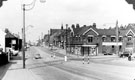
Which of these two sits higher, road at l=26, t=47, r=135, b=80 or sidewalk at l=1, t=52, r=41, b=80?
sidewalk at l=1, t=52, r=41, b=80

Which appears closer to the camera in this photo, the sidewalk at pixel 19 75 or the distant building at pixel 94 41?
the sidewalk at pixel 19 75

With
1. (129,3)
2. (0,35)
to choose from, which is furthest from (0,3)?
(0,35)

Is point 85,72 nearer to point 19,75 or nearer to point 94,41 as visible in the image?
point 19,75

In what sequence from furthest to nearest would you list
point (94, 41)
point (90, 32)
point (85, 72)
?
point (94, 41)
point (90, 32)
point (85, 72)

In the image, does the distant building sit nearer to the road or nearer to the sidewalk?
the road

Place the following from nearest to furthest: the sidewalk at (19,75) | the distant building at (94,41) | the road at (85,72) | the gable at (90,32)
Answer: the sidewalk at (19,75) < the road at (85,72) < the distant building at (94,41) < the gable at (90,32)

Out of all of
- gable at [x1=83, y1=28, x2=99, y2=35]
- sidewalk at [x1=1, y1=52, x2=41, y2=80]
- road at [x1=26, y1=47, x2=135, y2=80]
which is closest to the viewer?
sidewalk at [x1=1, y1=52, x2=41, y2=80]

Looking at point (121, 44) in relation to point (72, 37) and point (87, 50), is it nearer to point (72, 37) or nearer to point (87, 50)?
point (87, 50)

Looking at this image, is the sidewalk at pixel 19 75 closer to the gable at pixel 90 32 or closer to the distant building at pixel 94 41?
the distant building at pixel 94 41

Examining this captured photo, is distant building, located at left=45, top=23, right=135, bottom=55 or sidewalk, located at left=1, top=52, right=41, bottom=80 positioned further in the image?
distant building, located at left=45, top=23, right=135, bottom=55

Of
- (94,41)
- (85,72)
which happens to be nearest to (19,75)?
(85,72)

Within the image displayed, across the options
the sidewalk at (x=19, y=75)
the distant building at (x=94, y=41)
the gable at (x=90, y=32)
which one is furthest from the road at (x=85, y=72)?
the gable at (x=90, y=32)

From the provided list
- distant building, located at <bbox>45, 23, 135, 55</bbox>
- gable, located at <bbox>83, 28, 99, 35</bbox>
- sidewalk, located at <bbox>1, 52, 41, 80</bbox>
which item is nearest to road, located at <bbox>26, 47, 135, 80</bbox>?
sidewalk, located at <bbox>1, 52, 41, 80</bbox>

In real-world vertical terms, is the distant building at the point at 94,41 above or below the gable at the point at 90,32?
below
